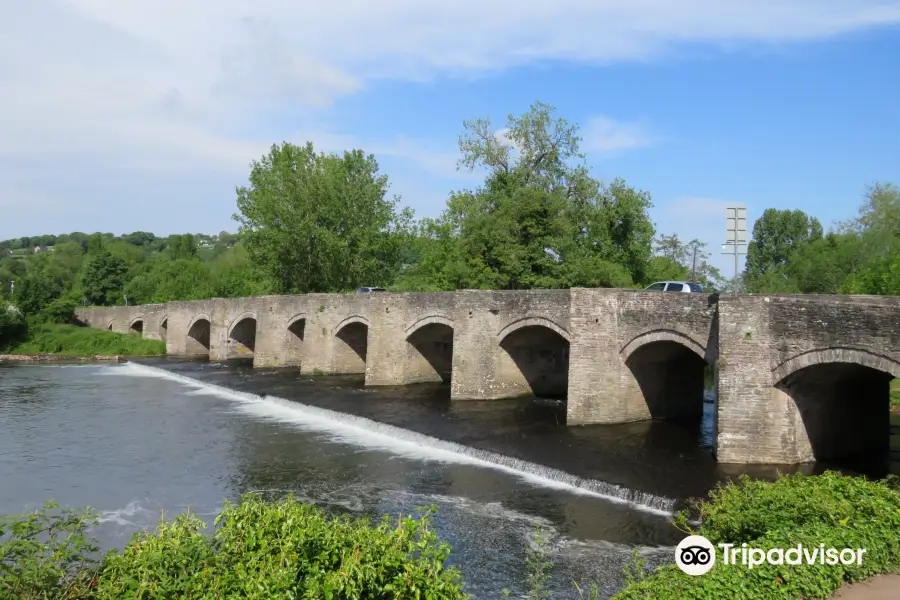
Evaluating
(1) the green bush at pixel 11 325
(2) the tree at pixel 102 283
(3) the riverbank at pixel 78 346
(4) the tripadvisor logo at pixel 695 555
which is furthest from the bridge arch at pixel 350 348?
(2) the tree at pixel 102 283

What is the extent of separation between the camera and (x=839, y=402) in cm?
1562

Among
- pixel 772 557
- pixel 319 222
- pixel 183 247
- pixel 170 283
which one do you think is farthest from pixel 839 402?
pixel 183 247

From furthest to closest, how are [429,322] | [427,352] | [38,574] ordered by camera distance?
[427,352], [429,322], [38,574]

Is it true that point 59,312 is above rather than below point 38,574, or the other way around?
above

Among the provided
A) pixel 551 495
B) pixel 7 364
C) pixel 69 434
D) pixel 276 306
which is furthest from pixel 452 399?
pixel 7 364

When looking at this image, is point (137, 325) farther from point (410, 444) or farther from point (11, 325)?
point (410, 444)

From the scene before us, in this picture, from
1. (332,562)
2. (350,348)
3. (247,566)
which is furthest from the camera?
(350,348)

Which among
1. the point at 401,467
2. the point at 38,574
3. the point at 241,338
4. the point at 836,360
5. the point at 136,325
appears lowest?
the point at 401,467

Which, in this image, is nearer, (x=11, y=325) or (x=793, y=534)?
(x=793, y=534)

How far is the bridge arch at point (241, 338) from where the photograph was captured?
1527 inches

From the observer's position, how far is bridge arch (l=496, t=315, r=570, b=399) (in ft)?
71.1

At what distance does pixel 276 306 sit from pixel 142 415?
1121 cm

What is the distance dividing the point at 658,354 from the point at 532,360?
17.7 feet

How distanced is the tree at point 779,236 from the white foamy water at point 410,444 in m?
41.1
